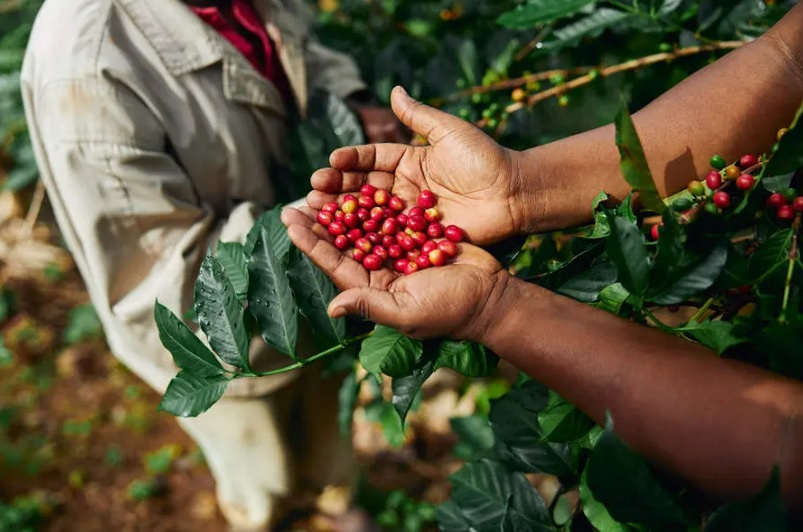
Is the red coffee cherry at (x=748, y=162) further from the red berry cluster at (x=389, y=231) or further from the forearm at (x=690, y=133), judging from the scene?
the red berry cluster at (x=389, y=231)

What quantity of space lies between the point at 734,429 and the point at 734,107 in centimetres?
75

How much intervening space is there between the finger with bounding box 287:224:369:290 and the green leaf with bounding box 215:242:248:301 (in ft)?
0.36

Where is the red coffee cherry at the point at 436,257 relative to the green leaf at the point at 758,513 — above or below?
below

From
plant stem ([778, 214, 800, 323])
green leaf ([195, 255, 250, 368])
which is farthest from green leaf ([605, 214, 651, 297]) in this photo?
green leaf ([195, 255, 250, 368])

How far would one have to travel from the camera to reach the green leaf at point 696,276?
32.5 inches

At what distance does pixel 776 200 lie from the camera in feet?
3.09

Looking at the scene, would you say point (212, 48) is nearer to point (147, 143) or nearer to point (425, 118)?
point (147, 143)

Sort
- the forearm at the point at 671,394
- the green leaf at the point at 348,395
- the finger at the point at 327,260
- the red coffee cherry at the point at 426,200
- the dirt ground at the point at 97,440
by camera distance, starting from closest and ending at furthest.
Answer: the forearm at the point at 671,394, the finger at the point at 327,260, the red coffee cherry at the point at 426,200, the green leaf at the point at 348,395, the dirt ground at the point at 97,440

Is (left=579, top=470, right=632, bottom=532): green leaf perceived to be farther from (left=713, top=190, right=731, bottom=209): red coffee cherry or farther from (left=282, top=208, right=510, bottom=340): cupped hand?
(left=713, top=190, right=731, bottom=209): red coffee cherry

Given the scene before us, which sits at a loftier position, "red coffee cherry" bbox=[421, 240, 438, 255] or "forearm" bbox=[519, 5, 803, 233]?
"forearm" bbox=[519, 5, 803, 233]

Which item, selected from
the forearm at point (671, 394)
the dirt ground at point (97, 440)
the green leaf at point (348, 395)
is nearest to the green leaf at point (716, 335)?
the forearm at point (671, 394)

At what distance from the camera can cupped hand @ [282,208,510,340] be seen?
102 cm

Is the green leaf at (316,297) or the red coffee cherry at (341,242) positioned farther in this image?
the red coffee cherry at (341,242)

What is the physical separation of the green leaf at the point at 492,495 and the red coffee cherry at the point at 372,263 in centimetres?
44
